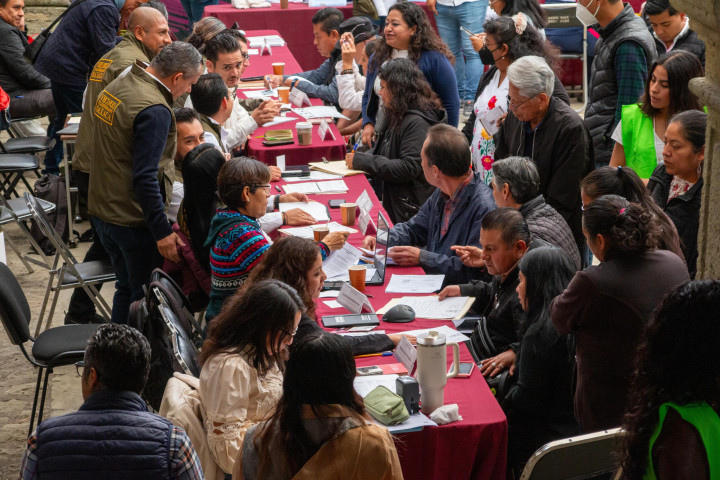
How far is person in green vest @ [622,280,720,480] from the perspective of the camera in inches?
72.4

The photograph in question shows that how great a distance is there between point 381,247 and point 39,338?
1.63 m

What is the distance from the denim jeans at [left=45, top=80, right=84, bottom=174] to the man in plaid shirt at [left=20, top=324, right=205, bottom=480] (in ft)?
15.8

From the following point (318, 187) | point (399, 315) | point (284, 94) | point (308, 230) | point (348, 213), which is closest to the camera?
point (399, 315)

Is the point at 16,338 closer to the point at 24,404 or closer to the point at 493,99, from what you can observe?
the point at 24,404

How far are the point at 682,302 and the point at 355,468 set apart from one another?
0.90m

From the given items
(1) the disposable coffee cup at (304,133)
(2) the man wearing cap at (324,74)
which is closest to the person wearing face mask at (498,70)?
(1) the disposable coffee cup at (304,133)

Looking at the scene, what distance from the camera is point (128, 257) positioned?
4.40m

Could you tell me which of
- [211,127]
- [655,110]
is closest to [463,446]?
[655,110]

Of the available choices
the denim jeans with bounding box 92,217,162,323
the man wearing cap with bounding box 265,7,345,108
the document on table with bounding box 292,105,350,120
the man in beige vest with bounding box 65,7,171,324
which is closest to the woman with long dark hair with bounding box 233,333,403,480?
the denim jeans with bounding box 92,217,162,323

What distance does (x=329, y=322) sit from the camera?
352 centimetres

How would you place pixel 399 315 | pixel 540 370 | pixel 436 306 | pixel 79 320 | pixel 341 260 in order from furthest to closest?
pixel 79 320 → pixel 341 260 → pixel 436 306 → pixel 399 315 → pixel 540 370

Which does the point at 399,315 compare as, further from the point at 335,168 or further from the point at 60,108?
the point at 60,108

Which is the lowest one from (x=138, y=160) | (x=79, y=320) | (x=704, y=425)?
(x=79, y=320)

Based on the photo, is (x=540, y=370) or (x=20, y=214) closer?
(x=540, y=370)
